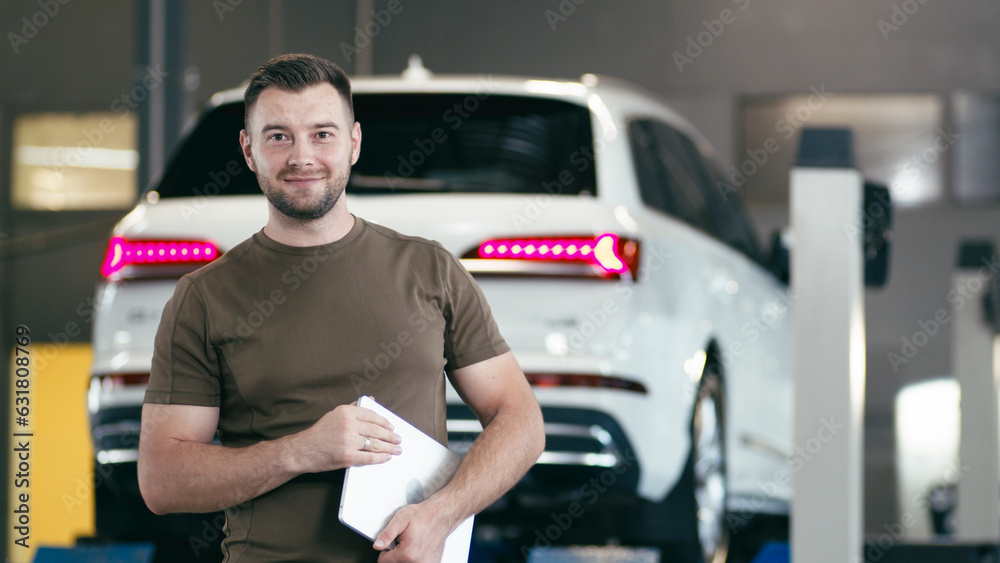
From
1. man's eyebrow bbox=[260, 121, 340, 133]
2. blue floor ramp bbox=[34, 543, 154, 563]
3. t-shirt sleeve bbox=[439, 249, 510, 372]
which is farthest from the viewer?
blue floor ramp bbox=[34, 543, 154, 563]

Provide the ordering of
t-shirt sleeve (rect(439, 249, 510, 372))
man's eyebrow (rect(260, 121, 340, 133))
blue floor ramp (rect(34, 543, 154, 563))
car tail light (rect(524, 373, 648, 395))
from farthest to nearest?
car tail light (rect(524, 373, 648, 395)) → blue floor ramp (rect(34, 543, 154, 563)) → t-shirt sleeve (rect(439, 249, 510, 372)) → man's eyebrow (rect(260, 121, 340, 133))

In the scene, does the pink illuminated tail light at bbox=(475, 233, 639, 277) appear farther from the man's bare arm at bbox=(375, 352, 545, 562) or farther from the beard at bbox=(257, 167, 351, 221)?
the beard at bbox=(257, 167, 351, 221)

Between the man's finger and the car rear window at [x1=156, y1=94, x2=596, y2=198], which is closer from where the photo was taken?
the man's finger

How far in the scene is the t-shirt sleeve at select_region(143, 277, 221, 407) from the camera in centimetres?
191

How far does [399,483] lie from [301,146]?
563 millimetres

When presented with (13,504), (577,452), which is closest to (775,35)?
(13,504)

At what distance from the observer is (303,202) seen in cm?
192

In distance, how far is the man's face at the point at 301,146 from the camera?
1901 mm

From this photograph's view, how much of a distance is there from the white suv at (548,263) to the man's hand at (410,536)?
143 centimetres

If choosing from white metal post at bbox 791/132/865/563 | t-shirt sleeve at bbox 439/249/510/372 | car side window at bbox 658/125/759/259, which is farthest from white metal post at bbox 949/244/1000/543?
t-shirt sleeve at bbox 439/249/510/372

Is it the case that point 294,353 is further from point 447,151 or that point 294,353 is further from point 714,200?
point 714,200

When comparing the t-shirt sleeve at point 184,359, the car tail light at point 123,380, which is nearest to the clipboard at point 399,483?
the t-shirt sleeve at point 184,359

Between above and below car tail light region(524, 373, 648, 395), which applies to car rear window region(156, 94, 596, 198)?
above

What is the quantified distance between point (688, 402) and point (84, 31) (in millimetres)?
8545
